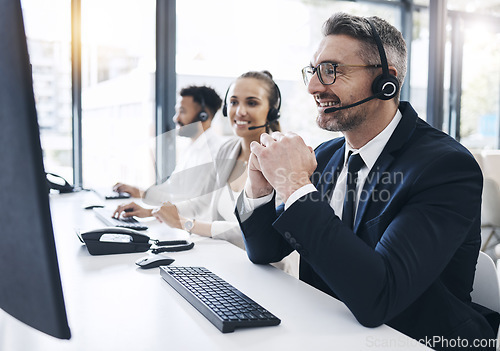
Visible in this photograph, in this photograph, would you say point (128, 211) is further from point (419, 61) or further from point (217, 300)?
point (419, 61)

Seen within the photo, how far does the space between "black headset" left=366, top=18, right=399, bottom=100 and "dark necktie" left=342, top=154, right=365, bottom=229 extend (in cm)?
18

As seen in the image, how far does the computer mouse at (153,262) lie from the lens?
1202mm

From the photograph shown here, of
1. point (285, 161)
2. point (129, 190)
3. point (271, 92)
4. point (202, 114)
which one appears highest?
point (271, 92)

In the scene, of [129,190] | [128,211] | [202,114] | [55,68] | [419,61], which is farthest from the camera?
[419,61]

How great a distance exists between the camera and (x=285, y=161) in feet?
3.49

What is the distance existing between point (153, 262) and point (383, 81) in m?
0.78

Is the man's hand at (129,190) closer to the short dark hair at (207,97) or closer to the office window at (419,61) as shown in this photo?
the short dark hair at (207,97)

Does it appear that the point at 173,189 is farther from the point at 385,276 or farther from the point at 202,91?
the point at 385,276

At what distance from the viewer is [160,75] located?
3.67 m

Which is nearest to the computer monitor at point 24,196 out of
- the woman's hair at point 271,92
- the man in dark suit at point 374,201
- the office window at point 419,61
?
the man in dark suit at point 374,201

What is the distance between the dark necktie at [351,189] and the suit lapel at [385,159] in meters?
0.03

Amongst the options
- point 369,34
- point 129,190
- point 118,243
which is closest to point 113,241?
point 118,243

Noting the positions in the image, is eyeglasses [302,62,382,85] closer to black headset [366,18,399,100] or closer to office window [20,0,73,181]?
black headset [366,18,399,100]

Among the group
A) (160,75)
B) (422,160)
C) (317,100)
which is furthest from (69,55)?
(422,160)
